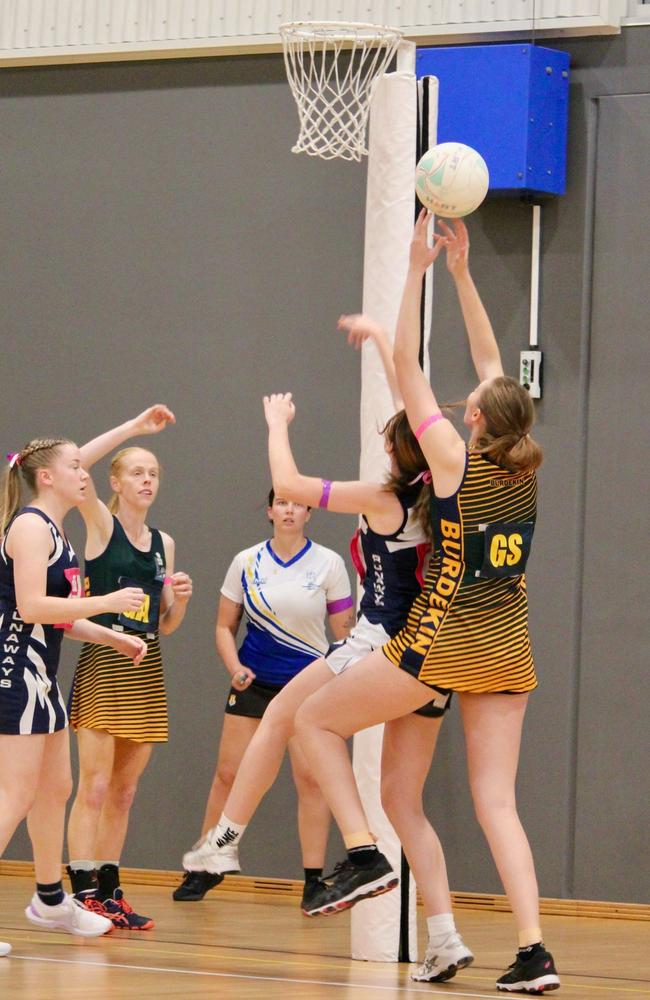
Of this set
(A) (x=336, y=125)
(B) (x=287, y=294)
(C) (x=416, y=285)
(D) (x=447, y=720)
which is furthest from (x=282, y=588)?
(C) (x=416, y=285)

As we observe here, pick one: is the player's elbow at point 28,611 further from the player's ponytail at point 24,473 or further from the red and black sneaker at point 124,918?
the red and black sneaker at point 124,918

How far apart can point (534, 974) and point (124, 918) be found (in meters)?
2.09

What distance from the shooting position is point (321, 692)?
192 inches

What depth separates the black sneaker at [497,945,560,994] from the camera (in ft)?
15.1

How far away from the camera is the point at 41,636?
544 cm

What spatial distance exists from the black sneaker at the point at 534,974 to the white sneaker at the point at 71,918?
1772 mm

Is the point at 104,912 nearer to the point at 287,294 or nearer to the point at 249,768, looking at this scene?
the point at 249,768

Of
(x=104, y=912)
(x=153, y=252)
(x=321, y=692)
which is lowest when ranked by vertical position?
(x=104, y=912)

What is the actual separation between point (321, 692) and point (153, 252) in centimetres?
394

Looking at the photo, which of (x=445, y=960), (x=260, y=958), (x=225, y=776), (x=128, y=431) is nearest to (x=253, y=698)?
(x=225, y=776)

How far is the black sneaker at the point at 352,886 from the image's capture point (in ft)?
15.2

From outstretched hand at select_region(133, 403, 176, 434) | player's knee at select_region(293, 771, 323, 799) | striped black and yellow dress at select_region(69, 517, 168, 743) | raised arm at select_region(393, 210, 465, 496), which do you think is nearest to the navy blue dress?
outstretched hand at select_region(133, 403, 176, 434)

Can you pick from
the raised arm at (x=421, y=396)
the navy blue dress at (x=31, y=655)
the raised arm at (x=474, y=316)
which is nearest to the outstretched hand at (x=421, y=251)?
the raised arm at (x=421, y=396)

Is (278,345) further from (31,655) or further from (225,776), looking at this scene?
(31,655)
